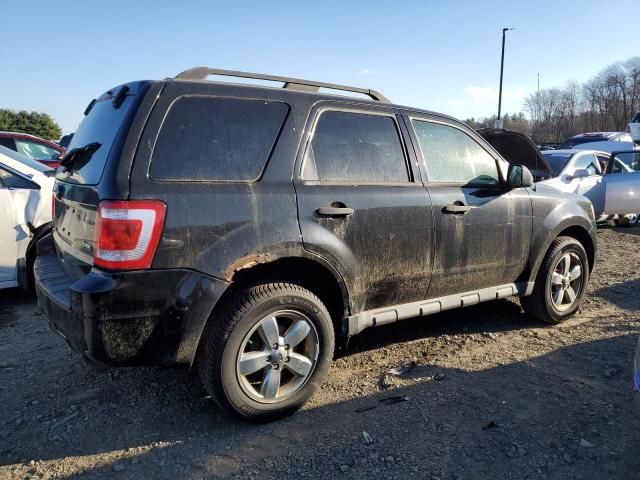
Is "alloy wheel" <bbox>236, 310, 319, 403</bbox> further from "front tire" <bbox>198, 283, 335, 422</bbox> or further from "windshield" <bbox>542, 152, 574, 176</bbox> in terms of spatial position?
"windshield" <bbox>542, 152, 574, 176</bbox>

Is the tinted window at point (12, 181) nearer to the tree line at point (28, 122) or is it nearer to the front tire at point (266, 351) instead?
the front tire at point (266, 351)

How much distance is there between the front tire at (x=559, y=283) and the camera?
443 centimetres

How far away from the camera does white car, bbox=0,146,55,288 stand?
4.77 m

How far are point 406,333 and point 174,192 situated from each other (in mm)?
2616

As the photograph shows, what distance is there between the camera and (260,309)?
283 centimetres

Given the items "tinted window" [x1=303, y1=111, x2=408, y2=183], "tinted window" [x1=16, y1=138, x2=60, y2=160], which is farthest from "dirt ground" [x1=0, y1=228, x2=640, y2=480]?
"tinted window" [x1=16, y1=138, x2=60, y2=160]

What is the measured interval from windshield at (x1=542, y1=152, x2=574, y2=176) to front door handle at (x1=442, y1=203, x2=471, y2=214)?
532cm

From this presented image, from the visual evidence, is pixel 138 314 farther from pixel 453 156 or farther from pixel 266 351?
pixel 453 156

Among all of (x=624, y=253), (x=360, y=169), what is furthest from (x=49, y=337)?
(x=624, y=253)

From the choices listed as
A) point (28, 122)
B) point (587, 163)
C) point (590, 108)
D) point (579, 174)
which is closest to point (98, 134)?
point (579, 174)

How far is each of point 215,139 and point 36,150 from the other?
27.0 feet

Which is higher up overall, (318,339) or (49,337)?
(318,339)

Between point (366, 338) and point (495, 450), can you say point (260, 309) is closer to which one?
point (495, 450)

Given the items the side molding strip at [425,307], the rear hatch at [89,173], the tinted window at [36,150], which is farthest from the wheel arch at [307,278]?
the tinted window at [36,150]
